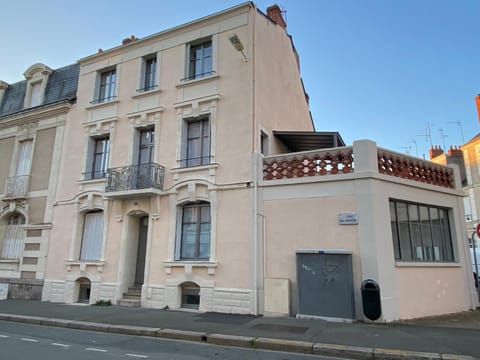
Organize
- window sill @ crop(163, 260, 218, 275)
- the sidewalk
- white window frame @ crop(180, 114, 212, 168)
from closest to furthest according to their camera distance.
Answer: the sidewalk → window sill @ crop(163, 260, 218, 275) → white window frame @ crop(180, 114, 212, 168)

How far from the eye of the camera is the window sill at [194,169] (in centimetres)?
1059

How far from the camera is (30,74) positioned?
15617 mm

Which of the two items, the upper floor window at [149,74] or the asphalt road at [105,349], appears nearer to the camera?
the asphalt road at [105,349]

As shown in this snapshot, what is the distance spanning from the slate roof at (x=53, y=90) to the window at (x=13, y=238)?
474cm

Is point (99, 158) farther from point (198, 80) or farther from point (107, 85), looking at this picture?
point (198, 80)

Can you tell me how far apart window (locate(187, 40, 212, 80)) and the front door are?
17.1 feet

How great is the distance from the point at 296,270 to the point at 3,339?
20.8 ft

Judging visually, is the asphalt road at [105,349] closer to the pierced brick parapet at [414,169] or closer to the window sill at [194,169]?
the window sill at [194,169]

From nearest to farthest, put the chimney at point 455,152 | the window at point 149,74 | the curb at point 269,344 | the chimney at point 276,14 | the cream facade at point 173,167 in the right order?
the curb at point 269,344, the cream facade at point 173,167, the window at point 149,74, the chimney at point 276,14, the chimney at point 455,152

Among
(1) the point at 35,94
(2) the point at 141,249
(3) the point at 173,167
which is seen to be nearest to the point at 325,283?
(3) the point at 173,167

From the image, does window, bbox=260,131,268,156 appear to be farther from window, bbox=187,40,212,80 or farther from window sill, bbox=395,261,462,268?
window sill, bbox=395,261,462,268

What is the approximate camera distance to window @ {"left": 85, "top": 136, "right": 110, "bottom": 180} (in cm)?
1279

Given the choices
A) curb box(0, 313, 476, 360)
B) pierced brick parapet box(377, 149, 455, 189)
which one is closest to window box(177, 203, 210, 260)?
curb box(0, 313, 476, 360)

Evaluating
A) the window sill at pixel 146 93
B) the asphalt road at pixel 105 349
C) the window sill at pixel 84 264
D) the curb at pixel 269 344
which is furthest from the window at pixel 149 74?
the asphalt road at pixel 105 349
